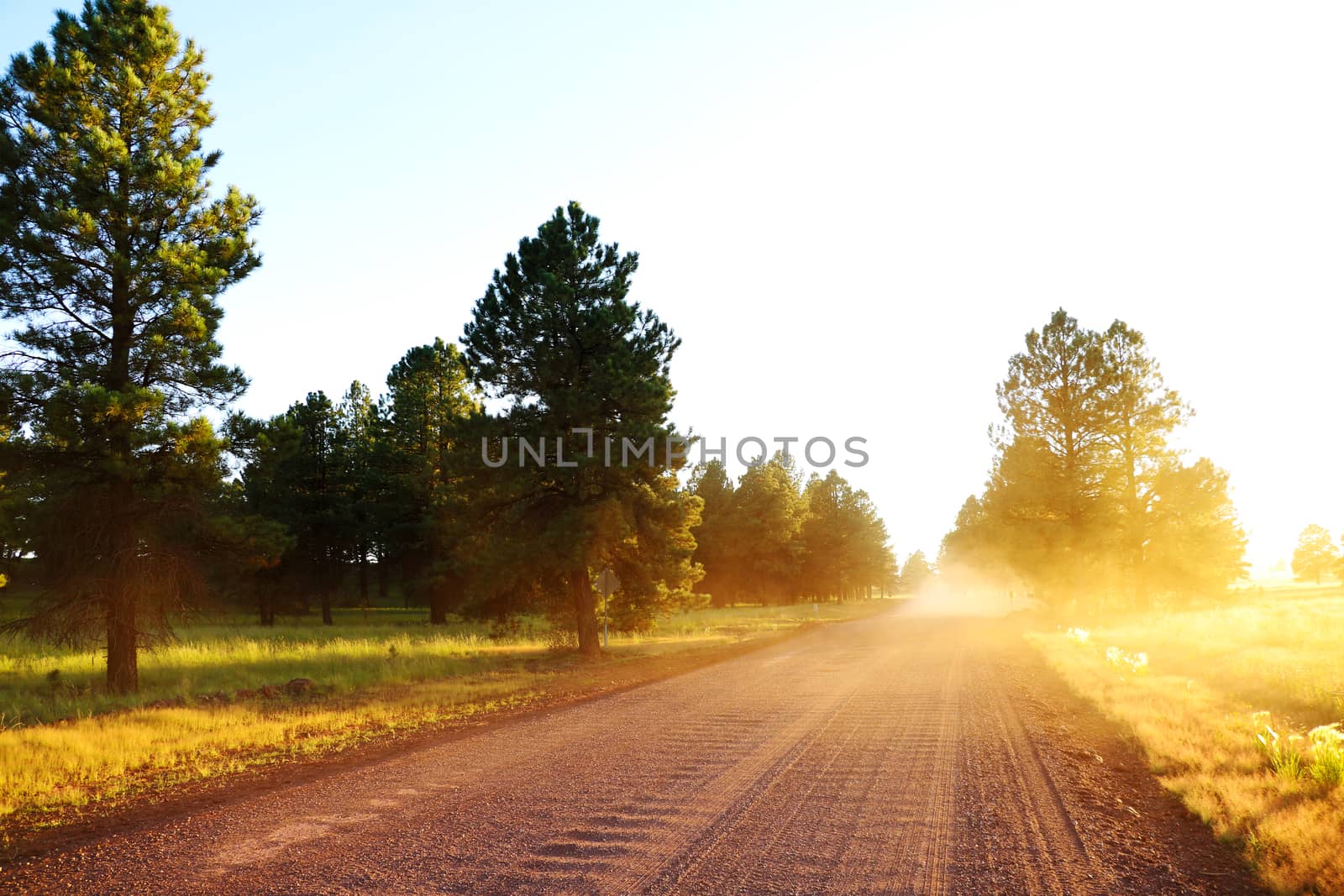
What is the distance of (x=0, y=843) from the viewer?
607 cm

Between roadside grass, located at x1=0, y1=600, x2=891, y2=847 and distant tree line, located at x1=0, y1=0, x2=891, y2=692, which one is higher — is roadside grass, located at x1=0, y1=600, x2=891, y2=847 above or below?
below

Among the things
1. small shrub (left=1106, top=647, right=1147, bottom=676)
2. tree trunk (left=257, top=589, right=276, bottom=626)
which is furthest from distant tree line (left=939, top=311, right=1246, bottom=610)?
tree trunk (left=257, top=589, right=276, bottom=626)

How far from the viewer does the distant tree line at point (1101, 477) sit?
3397 centimetres

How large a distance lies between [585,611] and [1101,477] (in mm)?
25655

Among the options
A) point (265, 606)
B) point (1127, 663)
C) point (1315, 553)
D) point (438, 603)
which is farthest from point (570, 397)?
point (1315, 553)

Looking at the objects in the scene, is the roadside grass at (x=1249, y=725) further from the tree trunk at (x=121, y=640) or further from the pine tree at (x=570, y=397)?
the tree trunk at (x=121, y=640)

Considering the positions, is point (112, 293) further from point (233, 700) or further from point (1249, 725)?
point (1249, 725)

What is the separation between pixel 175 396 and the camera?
1538cm

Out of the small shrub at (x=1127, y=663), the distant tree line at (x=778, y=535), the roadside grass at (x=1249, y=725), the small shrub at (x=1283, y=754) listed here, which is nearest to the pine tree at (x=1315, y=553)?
the distant tree line at (x=778, y=535)

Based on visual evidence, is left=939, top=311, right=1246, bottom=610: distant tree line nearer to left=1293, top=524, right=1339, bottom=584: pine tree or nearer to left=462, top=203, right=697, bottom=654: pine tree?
left=462, top=203, right=697, bottom=654: pine tree

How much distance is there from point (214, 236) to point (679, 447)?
41.4 ft

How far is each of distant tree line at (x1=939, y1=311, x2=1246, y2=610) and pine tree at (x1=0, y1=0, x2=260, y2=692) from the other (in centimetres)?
3279

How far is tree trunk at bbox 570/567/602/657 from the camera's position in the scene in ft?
74.7

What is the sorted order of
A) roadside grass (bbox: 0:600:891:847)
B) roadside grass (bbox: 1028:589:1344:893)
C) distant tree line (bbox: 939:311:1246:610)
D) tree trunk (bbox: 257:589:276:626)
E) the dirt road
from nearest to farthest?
the dirt road → roadside grass (bbox: 1028:589:1344:893) → roadside grass (bbox: 0:600:891:847) → distant tree line (bbox: 939:311:1246:610) → tree trunk (bbox: 257:589:276:626)
